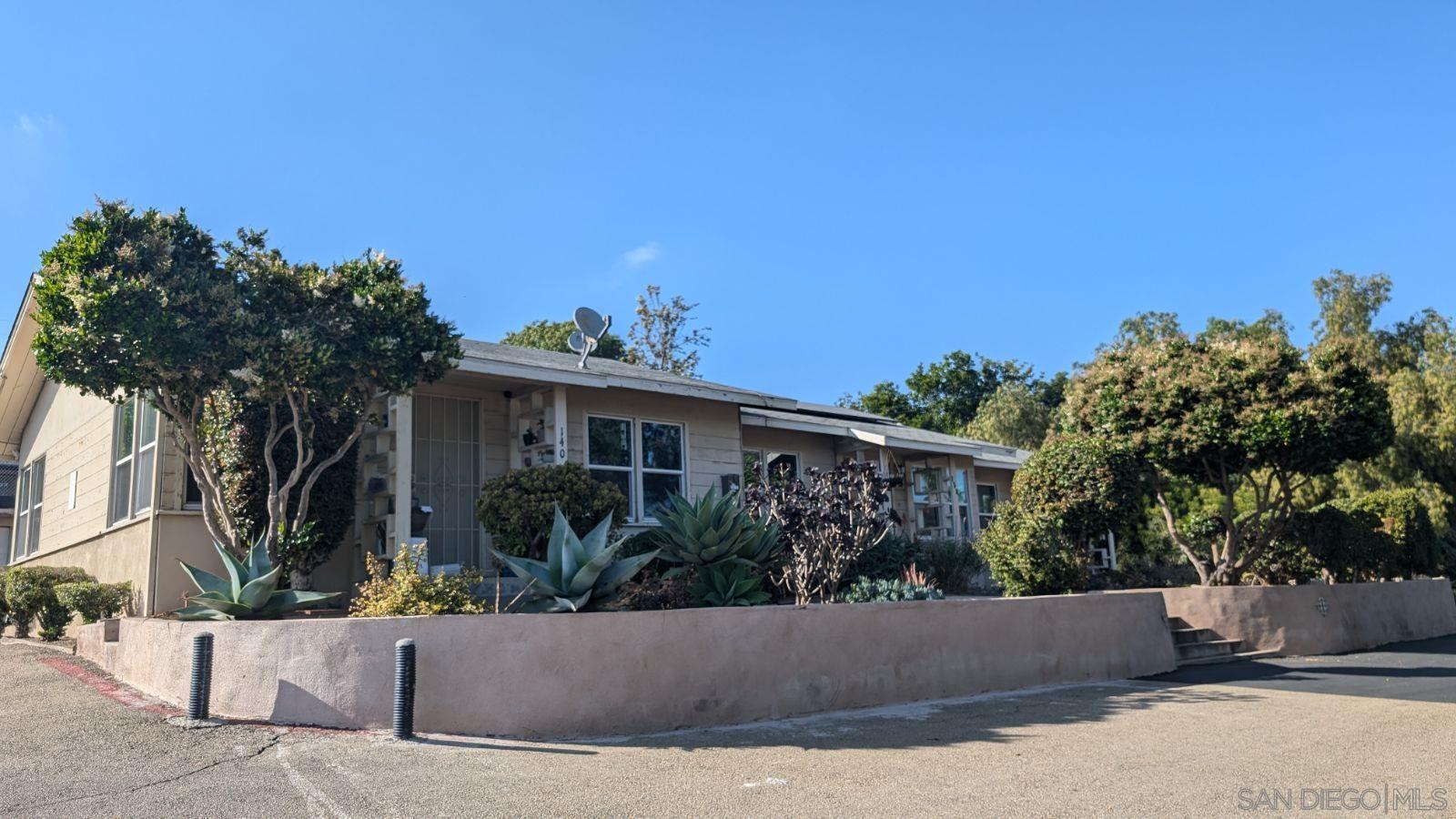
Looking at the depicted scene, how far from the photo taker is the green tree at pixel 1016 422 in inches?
1459

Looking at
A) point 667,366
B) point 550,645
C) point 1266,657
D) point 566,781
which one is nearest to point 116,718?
point 550,645

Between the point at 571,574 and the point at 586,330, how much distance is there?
6813 mm

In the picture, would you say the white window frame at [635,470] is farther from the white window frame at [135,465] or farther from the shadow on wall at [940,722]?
the shadow on wall at [940,722]

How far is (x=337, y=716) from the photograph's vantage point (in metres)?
7.37

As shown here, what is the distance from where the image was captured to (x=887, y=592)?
10344 millimetres

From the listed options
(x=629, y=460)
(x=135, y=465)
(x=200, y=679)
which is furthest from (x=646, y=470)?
(x=200, y=679)

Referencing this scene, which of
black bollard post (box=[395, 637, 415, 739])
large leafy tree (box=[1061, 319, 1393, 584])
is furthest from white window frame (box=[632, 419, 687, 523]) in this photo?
black bollard post (box=[395, 637, 415, 739])

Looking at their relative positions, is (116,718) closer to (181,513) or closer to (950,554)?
(181,513)

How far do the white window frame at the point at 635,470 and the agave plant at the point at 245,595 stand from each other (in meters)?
5.88

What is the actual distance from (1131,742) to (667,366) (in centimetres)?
3322

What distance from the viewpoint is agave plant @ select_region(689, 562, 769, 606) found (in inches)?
389

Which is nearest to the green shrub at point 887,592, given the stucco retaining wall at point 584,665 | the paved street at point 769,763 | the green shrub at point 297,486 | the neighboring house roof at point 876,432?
the stucco retaining wall at point 584,665

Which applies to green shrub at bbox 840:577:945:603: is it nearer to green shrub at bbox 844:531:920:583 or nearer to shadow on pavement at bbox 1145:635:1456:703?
green shrub at bbox 844:531:920:583

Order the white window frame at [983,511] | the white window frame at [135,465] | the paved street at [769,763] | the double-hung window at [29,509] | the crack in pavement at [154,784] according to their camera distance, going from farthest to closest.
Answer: the white window frame at [983,511] → the double-hung window at [29,509] → the white window frame at [135,465] → the paved street at [769,763] → the crack in pavement at [154,784]
